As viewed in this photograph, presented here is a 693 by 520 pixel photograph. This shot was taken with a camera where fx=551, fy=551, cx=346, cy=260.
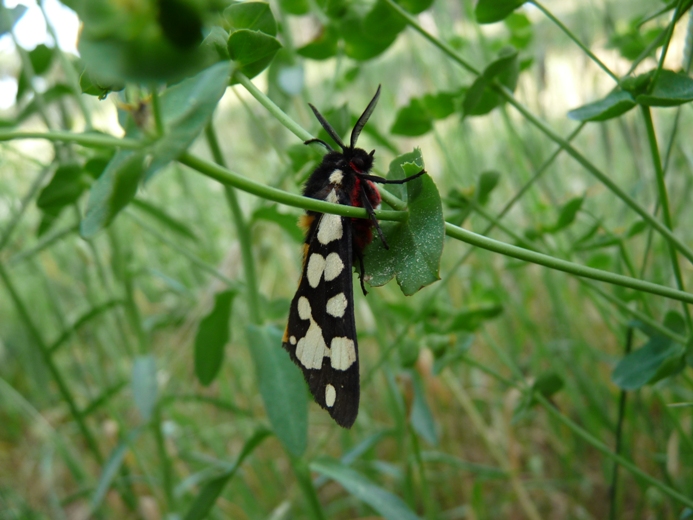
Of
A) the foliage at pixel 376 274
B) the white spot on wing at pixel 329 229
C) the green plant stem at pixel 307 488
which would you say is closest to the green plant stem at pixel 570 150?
the foliage at pixel 376 274

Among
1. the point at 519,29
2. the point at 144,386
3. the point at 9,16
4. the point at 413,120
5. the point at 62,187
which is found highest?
the point at 519,29

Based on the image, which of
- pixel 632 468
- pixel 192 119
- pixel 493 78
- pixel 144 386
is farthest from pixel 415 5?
pixel 144 386

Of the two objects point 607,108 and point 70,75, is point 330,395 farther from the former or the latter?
point 70,75

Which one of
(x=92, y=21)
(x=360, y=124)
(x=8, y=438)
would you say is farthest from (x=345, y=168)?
(x=8, y=438)

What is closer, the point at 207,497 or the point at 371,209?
the point at 371,209

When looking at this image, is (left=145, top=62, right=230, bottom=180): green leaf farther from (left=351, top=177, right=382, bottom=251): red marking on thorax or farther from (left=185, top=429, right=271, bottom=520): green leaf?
(left=185, top=429, right=271, bottom=520): green leaf

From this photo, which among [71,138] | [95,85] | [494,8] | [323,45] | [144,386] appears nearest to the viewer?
[71,138]

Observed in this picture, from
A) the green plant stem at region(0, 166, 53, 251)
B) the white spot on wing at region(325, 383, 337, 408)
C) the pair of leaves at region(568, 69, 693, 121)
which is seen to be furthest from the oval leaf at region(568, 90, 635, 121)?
the green plant stem at region(0, 166, 53, 251)
